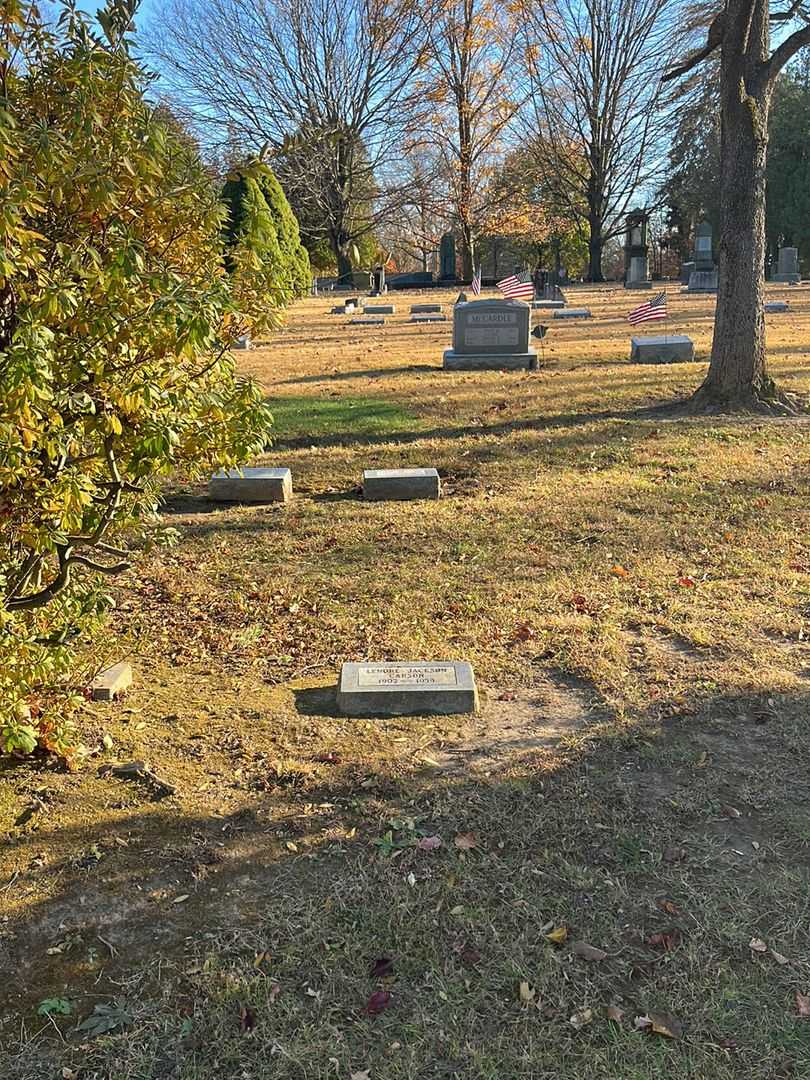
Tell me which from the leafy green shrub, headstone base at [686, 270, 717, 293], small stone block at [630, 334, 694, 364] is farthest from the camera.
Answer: headstone base at [686, 270, 717, 293]

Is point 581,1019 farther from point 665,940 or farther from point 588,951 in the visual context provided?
point 665,940

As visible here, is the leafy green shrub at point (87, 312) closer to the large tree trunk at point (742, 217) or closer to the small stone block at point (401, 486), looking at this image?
the small stone block at point (401, 486)

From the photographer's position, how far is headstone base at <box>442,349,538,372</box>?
14.2m

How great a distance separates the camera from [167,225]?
9.73ft

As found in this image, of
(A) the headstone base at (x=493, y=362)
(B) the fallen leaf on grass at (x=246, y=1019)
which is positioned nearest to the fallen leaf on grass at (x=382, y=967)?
(B) the fallen leaf on grass at (x=246, y=1019)

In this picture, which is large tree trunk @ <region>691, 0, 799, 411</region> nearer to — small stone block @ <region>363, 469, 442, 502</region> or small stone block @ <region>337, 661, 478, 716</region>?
small stone block @ <region>363, 469, 442, 502</region>

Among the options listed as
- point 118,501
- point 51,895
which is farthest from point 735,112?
point 51,895

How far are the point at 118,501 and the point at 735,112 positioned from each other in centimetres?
868

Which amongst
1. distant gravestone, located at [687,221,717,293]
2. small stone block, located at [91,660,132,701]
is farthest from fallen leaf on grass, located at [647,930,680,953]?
distant gravestone, located at [687,221,717,293]

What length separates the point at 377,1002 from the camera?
238cm

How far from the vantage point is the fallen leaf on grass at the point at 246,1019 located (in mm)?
2312

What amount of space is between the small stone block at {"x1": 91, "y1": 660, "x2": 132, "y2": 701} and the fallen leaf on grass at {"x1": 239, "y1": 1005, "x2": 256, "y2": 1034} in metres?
2.00

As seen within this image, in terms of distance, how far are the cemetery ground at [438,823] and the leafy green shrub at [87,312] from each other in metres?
0.68

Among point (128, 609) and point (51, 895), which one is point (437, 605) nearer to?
point (128, 609)
